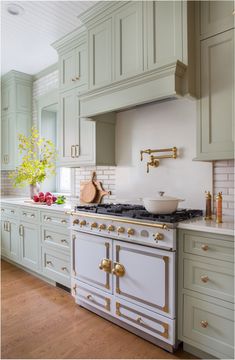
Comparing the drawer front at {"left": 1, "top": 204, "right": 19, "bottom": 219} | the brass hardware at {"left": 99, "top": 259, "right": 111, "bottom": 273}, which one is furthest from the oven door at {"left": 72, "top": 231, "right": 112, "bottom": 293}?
the drawer front at {"left": 1, "top": 204, "right": 19, "bottom": 219}

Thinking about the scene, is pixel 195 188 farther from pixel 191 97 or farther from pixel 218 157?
pixel 191 97

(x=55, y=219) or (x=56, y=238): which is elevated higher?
(x=55, y=219)

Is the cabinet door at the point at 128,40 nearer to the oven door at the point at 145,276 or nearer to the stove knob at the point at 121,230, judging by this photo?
the stove knob at the point at 121,230

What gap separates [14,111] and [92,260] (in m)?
3.08

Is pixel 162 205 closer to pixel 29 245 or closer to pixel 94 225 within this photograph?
pixel 94 225

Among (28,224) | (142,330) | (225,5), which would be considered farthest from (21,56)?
(142,330)

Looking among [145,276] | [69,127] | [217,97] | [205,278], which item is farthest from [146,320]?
[69,127]

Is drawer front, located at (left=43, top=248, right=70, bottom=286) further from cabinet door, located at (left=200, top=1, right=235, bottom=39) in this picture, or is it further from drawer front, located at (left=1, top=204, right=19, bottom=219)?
cabinet door, located at (left=200, top=1, right=235, bottom=39)

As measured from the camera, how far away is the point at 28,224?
10.7 ft

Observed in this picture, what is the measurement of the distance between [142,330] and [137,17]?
254 cm

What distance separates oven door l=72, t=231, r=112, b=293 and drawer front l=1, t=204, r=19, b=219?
139 centimetres

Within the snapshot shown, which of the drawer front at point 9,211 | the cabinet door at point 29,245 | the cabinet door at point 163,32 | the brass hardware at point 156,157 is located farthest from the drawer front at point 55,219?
the cabinet door at point 163,32

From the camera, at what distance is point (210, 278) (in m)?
1.67

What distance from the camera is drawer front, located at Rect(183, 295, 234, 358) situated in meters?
1.61
